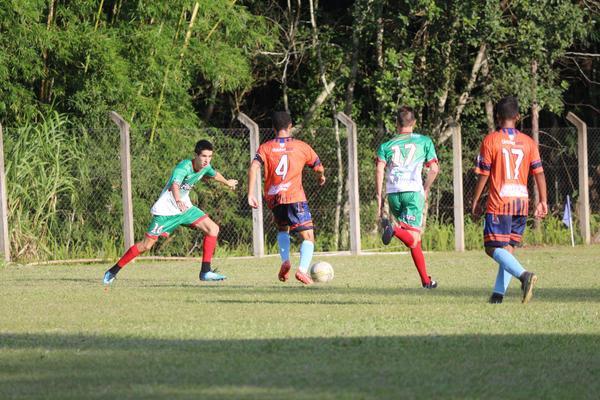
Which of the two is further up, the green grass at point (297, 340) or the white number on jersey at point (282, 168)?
the white number on jersey at point (282, 168)

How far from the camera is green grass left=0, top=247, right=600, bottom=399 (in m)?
6.11

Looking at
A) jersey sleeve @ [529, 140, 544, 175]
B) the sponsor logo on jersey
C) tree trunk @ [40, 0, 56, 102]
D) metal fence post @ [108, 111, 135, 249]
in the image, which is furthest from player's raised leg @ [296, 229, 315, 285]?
tree trunk @ [40, 0, 56, 102]

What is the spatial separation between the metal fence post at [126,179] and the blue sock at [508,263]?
883 centimetres

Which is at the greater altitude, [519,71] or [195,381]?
[519,71]

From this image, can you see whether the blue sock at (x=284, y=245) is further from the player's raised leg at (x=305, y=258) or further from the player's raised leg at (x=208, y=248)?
the player's raised leg at (x=208, y=248)

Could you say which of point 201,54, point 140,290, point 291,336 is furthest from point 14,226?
point 291,336

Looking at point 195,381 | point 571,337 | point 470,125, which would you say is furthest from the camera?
point 470,125

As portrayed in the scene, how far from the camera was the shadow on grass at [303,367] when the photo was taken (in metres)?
5.95

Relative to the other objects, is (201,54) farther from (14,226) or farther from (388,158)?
(388,158)

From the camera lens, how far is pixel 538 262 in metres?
16.2

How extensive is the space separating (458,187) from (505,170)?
31.6ft

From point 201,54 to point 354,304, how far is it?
10.6 meters

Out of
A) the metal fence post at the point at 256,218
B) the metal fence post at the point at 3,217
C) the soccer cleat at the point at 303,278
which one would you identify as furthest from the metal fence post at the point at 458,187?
Answer: the soccer cleat at the point at 303,278

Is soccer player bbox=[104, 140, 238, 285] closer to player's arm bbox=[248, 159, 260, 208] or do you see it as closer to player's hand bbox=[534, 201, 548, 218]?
player's arm bbox=[248, 159, 260, 208]
